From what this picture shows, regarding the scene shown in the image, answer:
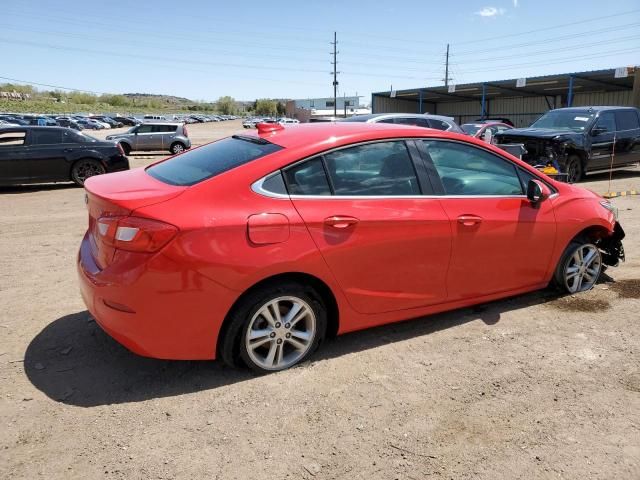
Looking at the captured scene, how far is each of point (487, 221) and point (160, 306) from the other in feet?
7.94

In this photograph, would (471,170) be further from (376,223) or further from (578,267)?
(578,267)

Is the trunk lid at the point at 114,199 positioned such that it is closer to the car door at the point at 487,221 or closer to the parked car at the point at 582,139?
the car door at the point at 487,221

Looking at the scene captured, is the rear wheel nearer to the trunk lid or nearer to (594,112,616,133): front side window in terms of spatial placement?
(594,112,616,133): front side window

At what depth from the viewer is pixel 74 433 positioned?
2.73m

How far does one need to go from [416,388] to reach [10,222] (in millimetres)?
7147

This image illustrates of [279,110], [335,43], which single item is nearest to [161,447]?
[335,43]

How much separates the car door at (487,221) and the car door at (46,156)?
9845 mm

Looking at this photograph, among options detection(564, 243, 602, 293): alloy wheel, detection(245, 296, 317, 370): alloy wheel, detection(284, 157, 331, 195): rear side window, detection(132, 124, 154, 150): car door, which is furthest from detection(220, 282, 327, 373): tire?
detection(132, 124, 154, 150): car door

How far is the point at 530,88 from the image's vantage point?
34062 millimetres

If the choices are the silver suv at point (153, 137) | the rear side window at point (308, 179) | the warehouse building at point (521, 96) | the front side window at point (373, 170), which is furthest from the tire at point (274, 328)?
the warehouse building at point (521, 96)

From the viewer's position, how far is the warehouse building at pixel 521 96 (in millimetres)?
28203

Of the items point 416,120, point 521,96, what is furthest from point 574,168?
point 521,96

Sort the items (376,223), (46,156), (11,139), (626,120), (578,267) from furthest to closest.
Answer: (626,120)
(46,156)
(11,139)
(578,267)
(376,223)

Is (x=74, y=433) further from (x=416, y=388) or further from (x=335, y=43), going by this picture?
(x=335, y=43)
